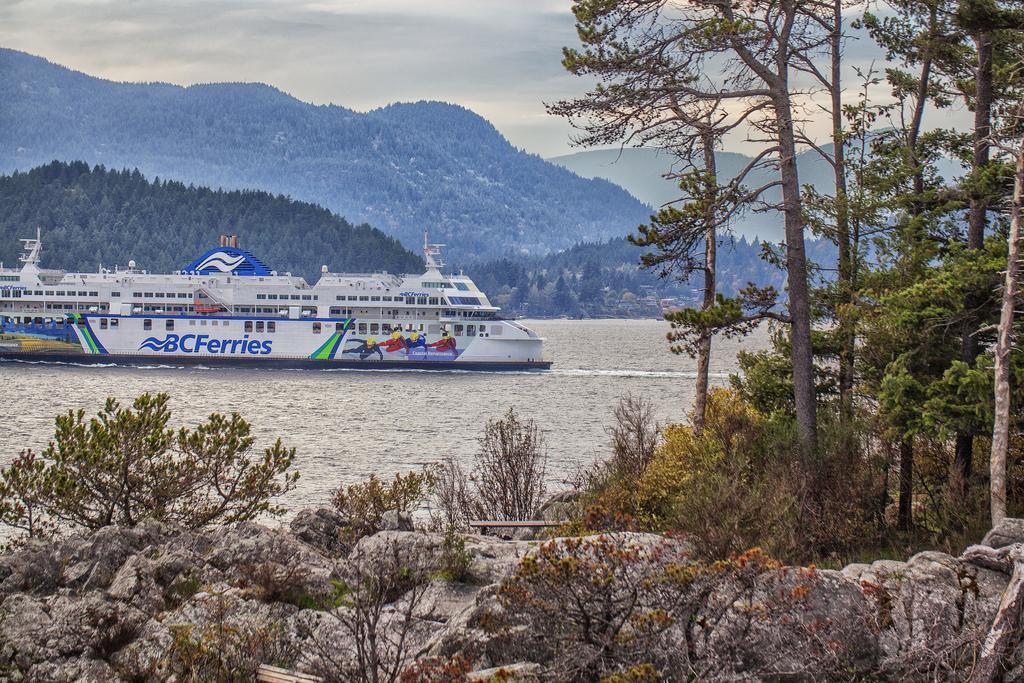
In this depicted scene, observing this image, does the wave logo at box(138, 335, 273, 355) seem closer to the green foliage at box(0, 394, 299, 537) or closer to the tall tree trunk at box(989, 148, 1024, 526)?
the green foliage at box(0, 394, 299, 537)

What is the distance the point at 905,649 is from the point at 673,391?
131 ft

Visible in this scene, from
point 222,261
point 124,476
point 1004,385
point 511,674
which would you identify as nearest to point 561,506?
point 124,476

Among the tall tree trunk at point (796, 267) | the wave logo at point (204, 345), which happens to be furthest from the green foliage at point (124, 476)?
the wave logo at point (204, 345)

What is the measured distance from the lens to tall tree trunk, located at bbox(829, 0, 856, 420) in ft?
43.6

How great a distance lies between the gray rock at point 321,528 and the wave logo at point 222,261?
175 ft

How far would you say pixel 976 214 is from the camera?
1161 centimetres

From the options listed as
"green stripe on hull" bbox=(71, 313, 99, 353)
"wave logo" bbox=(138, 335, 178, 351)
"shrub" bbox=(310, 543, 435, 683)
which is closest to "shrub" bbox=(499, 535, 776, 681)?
"shrub" bbox=(310, 543, 435, 683)

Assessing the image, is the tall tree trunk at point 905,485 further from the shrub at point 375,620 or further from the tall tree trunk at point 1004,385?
the shrub at point 375,620

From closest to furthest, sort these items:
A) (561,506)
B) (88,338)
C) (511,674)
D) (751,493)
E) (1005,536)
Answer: (511,674) < (1005,536) < (751,493) < (561,506) < (88,338)

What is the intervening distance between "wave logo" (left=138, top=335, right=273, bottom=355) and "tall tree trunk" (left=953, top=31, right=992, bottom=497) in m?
49.4

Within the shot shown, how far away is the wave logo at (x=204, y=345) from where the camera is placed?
5747cm

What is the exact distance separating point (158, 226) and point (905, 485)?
491 ft

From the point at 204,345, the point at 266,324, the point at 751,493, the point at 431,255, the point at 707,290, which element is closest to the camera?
the point at 751,493

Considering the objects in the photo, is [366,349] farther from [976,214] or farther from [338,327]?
[976,214]
